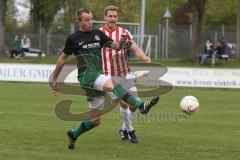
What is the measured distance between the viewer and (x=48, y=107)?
18.6 m

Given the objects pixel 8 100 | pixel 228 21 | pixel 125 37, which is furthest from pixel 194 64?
pixel 228 21

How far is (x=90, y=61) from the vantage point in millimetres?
10148

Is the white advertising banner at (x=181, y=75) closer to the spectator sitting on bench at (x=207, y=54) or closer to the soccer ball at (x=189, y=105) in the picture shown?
the spectator sitting on bench at (x=207, y=54)

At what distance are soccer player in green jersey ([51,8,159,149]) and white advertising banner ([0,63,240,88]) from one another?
16.4 meters

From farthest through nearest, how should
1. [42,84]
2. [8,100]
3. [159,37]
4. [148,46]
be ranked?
[159,37], [148,46], [42,84], [8,100]

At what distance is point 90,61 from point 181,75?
1749 cm

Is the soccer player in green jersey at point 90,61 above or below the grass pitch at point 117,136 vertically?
above

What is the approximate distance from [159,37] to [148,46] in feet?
16.9

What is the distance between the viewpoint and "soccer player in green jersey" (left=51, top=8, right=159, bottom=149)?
9914 millimetres

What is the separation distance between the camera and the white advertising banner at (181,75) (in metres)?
26.8

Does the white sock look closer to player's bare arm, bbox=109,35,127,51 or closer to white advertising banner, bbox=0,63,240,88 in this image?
player's bare arm, bbox=109,35,127,51

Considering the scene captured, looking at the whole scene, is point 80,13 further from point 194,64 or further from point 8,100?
point 194,64

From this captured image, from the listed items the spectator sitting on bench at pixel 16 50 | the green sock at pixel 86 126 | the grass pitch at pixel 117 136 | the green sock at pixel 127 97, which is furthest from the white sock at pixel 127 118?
the spectator sitting on bench at pixel 16 50

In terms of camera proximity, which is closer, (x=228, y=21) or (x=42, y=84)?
(x=42, y=84)
